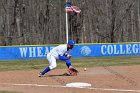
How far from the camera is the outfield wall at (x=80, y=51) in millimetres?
35625

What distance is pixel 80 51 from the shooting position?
3900 cm

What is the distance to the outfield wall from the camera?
117 ft

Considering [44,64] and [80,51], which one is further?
[80,51]

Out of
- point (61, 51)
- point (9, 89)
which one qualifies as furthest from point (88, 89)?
point (61, 51)

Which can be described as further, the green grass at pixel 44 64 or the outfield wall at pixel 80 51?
the outfield wall at pixel 80 51

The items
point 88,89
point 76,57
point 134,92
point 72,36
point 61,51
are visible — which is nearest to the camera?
point 134,92

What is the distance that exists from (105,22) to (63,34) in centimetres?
730

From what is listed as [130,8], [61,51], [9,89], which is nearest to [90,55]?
[61,51]

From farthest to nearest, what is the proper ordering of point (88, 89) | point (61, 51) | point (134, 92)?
point (61, 51) < point (88, 89) < point (134, 92)

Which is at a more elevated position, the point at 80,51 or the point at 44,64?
the point at 80,51

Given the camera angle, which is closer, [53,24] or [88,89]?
[88,89]

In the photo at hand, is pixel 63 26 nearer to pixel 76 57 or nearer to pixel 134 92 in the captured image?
pixel 76 57

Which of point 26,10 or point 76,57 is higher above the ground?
point 26,10

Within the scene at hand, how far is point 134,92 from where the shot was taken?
12625 millimetres
